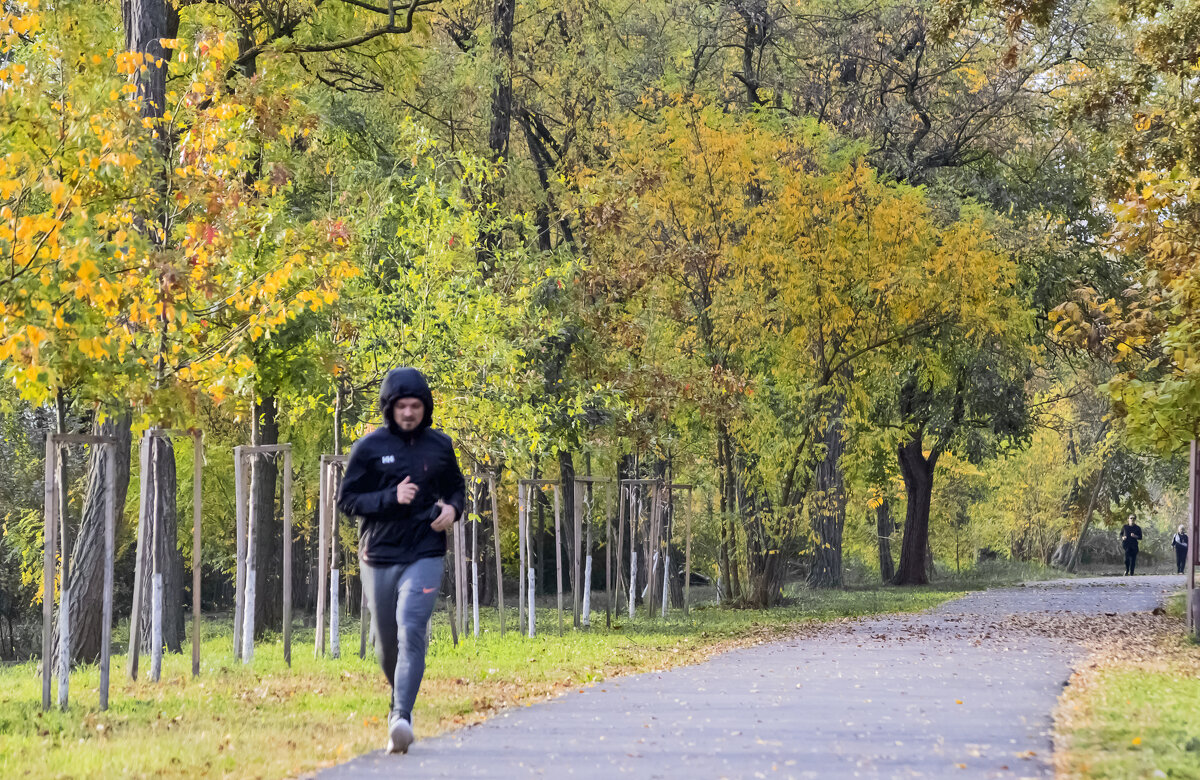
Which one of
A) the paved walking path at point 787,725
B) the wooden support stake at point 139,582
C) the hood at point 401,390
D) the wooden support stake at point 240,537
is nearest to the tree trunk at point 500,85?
the wooden support stake at point 240,537

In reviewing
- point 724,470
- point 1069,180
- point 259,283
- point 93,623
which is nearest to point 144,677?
point 259,283

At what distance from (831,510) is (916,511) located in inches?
529

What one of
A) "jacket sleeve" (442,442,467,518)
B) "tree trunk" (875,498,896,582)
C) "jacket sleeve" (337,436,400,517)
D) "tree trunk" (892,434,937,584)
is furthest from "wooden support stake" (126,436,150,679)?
"tree trunk" (875,498,896,582)

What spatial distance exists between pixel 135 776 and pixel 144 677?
5.80m

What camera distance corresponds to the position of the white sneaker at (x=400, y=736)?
24.9 ft

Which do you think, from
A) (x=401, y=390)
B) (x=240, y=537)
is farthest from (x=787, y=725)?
(x=240, y=537)

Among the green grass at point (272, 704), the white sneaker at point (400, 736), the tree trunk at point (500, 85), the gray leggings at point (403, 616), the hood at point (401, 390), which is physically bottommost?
the green grass at point (272, 704)

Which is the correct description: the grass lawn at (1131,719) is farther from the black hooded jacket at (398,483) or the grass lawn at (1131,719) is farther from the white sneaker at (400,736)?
the black hooded jacket at (398,483)

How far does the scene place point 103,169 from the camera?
31.3ft

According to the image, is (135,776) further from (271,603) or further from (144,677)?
(271,603)

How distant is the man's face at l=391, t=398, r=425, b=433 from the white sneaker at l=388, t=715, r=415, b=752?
1561mm

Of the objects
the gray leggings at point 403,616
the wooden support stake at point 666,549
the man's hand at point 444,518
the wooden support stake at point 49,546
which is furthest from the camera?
the wooden support stake at point 666,549

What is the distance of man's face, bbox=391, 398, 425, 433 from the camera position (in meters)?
8.12

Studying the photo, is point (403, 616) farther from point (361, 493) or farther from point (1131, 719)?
point (1131, 719)
